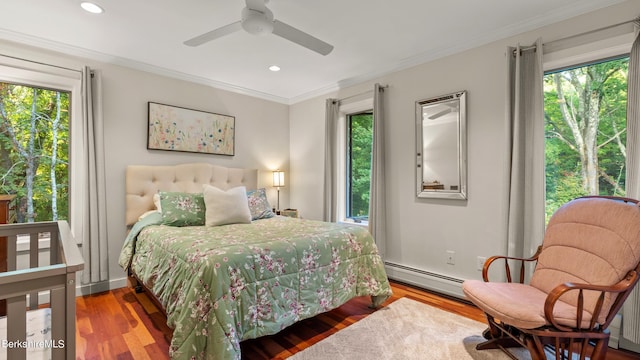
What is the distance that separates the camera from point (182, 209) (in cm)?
293

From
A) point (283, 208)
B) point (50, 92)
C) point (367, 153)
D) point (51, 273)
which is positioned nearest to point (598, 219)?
point (367, 153)

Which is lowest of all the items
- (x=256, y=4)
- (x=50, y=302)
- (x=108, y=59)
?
(x=50, y=302)

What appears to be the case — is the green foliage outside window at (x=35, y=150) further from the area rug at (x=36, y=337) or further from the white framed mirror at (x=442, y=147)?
the white framed mirror at (x=442, y=147)

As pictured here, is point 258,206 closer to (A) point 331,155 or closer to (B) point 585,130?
(A) point 331,155

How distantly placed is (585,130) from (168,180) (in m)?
4.07

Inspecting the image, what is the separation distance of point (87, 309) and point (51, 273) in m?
2.35

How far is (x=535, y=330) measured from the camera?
63.9 inches

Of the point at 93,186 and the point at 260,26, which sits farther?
the point at 93,186

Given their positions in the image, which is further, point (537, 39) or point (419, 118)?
point (419, 118)

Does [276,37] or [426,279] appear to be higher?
[276,37]

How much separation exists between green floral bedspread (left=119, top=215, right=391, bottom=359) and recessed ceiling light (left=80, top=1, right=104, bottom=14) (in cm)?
178

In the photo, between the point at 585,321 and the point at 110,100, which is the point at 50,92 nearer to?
the point at 110,100

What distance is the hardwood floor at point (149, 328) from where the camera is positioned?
2031mm

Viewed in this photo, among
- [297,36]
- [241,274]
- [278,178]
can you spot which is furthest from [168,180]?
[297,36]
